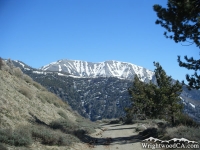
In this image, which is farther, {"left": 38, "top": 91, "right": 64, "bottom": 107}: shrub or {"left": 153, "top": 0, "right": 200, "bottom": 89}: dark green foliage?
{"left": 38, "top": 91, "right": 64, "bottom": 107}: shrub

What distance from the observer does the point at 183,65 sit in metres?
17.5

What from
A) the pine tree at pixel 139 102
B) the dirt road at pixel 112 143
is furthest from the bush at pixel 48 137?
the pine tree at pixel 139 102

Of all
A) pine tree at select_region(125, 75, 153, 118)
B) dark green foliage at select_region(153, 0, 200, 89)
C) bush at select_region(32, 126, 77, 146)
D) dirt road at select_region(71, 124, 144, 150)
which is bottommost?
dirt road at select_region(71, 124, 144, 150)

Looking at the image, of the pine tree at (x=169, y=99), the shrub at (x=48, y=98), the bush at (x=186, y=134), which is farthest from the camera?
the shrub at (x=48, y=98)

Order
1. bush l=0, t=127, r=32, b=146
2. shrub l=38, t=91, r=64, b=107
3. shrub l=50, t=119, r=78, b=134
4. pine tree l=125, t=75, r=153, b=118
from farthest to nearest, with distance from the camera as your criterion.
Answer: pine tree l=125, t=75, r=153, b=118 → shrub l=38, t=91, r=64, b=107 → shrub l=50, t=119, r=78, b=134 → bush l=0, t=127, r=32, b=146

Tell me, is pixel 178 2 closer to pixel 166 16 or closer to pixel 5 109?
pixel 166 16

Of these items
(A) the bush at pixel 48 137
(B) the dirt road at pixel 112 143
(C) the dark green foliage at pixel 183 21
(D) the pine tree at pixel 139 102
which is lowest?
(B) the dirt road at pixel 112 143

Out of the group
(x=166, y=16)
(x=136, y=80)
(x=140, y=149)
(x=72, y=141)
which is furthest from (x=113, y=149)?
(x=136, y=80)

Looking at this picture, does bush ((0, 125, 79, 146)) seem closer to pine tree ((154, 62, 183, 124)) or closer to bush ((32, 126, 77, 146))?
bush ((32, 126, 77, 146))

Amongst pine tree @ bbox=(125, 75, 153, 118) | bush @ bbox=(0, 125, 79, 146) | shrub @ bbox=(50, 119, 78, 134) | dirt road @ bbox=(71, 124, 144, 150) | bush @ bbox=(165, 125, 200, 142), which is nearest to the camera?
bush @ bbox=(0, 125, 79, 146)

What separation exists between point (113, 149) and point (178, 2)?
11.8m

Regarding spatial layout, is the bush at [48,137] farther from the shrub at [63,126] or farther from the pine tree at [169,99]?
the pine tree at [169,99]

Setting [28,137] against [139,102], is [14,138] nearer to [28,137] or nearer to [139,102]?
[28,137]

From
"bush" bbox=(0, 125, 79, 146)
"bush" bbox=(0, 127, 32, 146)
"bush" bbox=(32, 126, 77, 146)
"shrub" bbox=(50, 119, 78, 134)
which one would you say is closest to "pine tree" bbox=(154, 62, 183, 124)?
"shrub" bbox=(50, 119, 78, 134)
